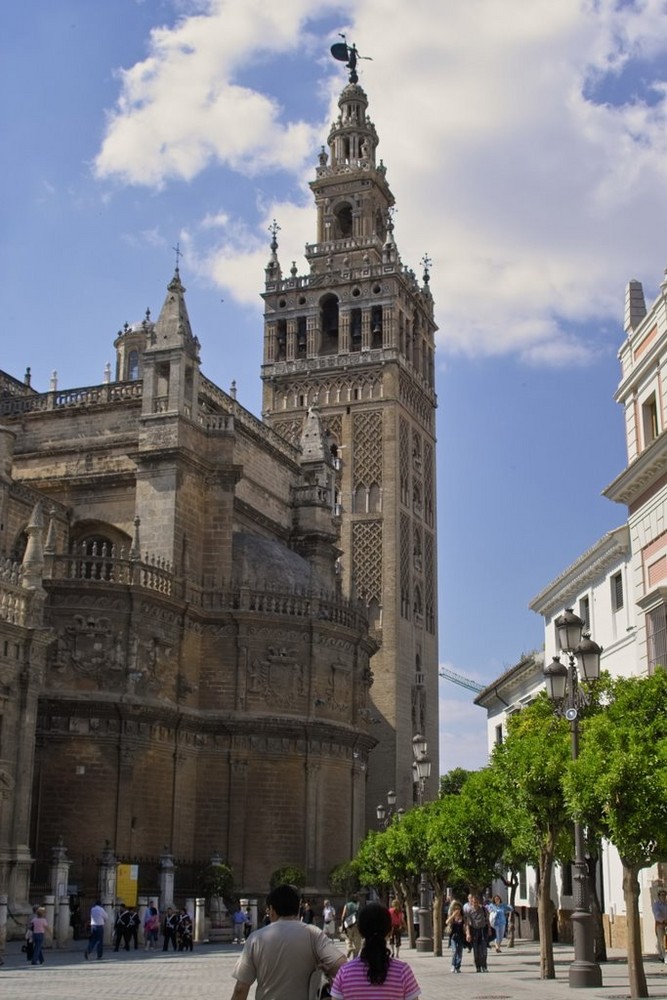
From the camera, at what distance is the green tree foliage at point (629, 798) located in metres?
15.4

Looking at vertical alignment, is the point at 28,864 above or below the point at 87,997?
above

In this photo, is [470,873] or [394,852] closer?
[470,873]

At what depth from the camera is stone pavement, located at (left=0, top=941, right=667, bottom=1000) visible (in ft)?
56.2

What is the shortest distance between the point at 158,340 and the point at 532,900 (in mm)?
20778

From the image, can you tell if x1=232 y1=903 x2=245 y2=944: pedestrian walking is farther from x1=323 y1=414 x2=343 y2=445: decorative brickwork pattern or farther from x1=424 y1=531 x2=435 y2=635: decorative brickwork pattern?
x1=323 y1=414 x2=343 y2=445: decorative brickwork pattern

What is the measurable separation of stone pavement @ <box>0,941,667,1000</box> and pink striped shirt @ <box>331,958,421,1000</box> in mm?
9832

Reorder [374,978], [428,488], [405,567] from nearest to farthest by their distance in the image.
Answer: [374,978] < [405,567] < [428,488]

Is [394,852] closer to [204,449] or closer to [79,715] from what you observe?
[79,715]

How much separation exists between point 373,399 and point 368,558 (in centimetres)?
840

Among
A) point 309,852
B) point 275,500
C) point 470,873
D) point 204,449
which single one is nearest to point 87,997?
point 470,873

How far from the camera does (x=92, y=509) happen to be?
42750mm

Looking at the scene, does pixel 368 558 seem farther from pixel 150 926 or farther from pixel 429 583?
pixel 150 926

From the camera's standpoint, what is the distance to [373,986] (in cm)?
644

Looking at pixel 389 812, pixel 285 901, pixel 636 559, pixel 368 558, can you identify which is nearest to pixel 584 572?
pixel 636 559
